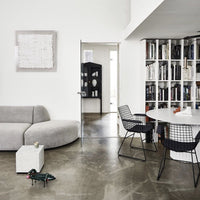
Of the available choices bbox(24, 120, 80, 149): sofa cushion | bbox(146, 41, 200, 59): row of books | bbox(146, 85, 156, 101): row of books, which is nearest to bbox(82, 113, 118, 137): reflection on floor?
bbox(24, 120, 80, 149): sofa cushion

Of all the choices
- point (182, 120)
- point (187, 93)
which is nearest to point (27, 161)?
point (182, 120)

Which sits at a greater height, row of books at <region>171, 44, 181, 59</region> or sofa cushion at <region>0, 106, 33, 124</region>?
row of books at <region>171, 44, 181, 59</region>

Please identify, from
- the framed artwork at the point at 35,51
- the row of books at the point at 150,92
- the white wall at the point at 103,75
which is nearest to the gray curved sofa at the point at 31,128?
the framed artwork at the point at 35,51

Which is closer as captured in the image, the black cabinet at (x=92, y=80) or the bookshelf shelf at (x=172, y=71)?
the bookshelf shelf at (x=172, y=71)

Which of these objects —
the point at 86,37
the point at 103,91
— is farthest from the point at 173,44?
the point at 103,91

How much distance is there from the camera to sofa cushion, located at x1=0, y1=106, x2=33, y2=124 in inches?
183

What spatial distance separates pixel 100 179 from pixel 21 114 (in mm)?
2458

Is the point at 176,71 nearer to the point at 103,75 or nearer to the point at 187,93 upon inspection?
the point at 187,93

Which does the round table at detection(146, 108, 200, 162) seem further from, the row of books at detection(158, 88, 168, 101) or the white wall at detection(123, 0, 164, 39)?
the white wall at detection(123, 0, 164, 39)

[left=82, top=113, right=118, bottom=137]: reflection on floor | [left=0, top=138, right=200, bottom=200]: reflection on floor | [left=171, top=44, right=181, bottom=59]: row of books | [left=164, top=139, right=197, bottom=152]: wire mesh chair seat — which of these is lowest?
[left=0, top=138, right=200, bottom=200]: reflection on floor

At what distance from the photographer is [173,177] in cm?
302

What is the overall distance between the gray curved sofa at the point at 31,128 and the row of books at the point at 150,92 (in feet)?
5.24

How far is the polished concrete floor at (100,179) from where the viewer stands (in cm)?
256

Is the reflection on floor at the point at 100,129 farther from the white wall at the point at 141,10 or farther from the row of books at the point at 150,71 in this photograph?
the white wall at the point at 141,10
